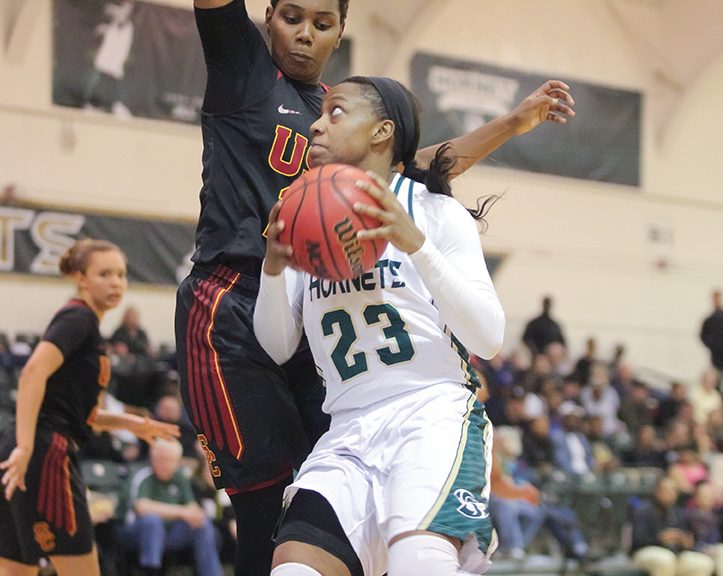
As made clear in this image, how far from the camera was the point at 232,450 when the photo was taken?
3615 millimetres

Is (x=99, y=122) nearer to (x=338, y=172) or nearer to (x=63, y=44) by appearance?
(x=63, y=44)

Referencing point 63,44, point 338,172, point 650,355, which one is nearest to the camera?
point 338,172

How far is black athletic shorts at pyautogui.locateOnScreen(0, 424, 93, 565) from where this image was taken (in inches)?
205

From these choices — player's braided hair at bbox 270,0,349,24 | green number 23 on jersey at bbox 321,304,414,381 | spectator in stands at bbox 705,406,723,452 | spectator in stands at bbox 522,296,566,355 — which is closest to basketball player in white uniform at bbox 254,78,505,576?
green number 23 on jersey at bbox 321,304,414,381

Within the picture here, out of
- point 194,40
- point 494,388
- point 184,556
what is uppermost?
point 194,40

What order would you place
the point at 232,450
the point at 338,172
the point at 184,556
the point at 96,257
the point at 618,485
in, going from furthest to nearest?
1. the point at 618,485
2. the point at 184,556
3. the point at 96,257
4. the point at 232,450
5. the point at 338,172

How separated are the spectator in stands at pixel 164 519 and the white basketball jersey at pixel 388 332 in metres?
5.87

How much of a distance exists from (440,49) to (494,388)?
203 inches

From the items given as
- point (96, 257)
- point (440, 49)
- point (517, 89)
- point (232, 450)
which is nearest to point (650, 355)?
point (517, 89)

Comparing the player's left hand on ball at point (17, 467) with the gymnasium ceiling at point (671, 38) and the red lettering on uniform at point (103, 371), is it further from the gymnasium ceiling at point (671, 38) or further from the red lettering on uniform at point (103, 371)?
the gymnasium ceiling at point (671, 38)

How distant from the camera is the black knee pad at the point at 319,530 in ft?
10.3

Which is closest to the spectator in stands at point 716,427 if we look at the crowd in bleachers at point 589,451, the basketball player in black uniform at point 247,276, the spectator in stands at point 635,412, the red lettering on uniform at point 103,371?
the crowd in bleachers at point 589,451

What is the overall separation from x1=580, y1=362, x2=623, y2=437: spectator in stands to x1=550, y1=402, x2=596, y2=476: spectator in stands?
1.02 m

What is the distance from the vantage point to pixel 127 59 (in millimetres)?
13578
